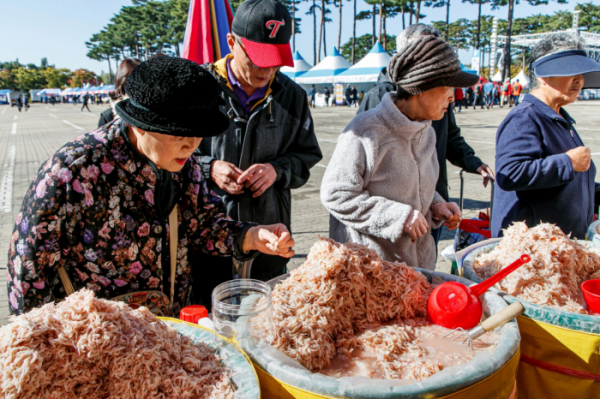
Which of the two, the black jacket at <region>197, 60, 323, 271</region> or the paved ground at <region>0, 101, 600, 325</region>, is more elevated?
the black jacket at <region>197, 60, 323, 271</region>

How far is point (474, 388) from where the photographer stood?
1.17 metres

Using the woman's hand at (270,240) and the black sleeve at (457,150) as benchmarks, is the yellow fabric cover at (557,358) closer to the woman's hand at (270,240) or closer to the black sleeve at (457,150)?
the woman's hand at (270,240)

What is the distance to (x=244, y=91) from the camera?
262 cm

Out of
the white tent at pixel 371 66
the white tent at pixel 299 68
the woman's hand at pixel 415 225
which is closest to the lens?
the woman's hand at pixel 415 225

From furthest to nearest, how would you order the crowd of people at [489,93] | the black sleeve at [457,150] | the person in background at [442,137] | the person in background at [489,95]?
the person in background at [489,95] < the crowd of people at [489,93] < the black sleeve at [457,150] < the person in background at [442,137]

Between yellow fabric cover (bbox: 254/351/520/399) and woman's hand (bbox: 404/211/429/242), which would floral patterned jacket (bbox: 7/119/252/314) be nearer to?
yellow fabric cover (bbox: 254/351/520/399)

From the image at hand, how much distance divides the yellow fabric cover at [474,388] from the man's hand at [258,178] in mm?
1272

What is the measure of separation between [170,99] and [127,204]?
500 millimetres

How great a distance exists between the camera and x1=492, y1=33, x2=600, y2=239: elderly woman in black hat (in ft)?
8.14

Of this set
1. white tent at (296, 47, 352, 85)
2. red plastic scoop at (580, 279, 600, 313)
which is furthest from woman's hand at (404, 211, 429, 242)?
white tent at (296, 47, 352, 85)

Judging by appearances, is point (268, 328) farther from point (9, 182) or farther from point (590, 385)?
point (9, 182)

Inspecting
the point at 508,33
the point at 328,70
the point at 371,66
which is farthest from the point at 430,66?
the point at 508,33

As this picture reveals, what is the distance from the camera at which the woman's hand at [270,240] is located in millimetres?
1794

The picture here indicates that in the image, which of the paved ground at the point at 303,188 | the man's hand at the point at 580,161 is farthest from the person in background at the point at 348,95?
the man's hand at the point at 580,161
